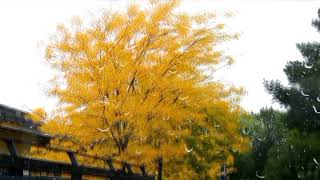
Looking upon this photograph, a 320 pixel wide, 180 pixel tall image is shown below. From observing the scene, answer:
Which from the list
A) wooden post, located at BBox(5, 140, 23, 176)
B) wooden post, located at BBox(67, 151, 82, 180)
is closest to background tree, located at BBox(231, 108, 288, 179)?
wooden post, located at BBox(67, 151, 82, 180)

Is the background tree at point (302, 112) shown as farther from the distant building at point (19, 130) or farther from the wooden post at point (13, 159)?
the wooden post at point (13, 159)

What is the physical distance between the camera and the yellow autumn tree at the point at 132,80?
14.1 m

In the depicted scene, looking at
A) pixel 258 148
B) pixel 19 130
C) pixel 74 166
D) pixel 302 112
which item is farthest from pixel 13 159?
pixel 258 148

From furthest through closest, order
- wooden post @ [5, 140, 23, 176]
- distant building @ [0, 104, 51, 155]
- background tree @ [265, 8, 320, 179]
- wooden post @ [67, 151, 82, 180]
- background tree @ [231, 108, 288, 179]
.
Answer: background tree @ [231, 108, 288, 179] → background tree @ [265, 8, 320, 179] → wooden post @ [67, 151, 82, 180] → distant building @ [0, 104, 51, 155] → wooden post @ [5, 140, 23, 176]

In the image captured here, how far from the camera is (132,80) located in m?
14.5

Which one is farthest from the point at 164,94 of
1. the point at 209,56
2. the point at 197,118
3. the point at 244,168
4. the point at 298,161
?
the point at 244,168

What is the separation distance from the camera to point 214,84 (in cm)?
1652

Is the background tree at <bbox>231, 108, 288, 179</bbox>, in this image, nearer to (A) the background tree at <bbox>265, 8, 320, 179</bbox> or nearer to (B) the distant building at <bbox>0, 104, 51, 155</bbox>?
(A) the background tree at <bbox>265, 8, 320, 179</bbox>

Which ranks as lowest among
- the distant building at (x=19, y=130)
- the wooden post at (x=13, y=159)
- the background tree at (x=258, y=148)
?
the wooden post at (x=13, y=159)

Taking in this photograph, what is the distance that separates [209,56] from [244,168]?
31935 millimetres

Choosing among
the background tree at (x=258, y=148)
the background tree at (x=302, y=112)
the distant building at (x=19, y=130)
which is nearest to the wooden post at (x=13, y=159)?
the distant building at (x=19, y=130)

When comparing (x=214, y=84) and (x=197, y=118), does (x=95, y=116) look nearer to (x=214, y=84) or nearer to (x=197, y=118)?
(x=197, y=118)

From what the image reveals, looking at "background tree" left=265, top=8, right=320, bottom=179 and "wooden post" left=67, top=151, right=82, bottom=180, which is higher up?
"background tree" left=265, top=8, right=320, bottom=179

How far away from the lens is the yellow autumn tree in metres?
14.1
